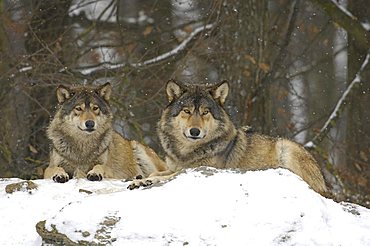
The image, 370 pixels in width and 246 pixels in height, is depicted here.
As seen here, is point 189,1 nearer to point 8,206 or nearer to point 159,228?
point 8,206

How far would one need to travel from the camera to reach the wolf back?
7469 mm

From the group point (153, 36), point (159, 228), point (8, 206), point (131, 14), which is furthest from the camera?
point (131, 14)

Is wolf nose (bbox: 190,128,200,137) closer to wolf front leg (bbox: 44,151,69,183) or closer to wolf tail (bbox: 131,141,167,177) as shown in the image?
wolf front leg (bbox: 44,151,69,183)

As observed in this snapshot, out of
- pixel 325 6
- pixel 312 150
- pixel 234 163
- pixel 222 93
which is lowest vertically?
pixel 312 150

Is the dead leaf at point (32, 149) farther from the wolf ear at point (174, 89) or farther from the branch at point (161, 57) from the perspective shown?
the wolf ear at point (174, 89)

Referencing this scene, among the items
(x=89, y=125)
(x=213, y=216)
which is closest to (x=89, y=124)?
(x=89, y=125)

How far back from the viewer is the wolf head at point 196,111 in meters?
7.41

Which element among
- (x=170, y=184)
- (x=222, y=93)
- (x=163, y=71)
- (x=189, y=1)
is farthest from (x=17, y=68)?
(x=170, y=184)

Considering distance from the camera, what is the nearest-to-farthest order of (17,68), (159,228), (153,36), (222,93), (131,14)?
(159,228)
(222,93)
(17,68)
(153,36)
(131,14)

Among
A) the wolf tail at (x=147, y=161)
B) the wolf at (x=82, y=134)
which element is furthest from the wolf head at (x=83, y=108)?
the wolf tail at (x=147, y=161)

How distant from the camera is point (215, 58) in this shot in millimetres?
12367

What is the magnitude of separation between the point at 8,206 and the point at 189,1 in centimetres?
694

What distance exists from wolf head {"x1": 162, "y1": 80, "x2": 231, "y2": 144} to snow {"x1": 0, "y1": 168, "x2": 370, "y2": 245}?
141 centimetres

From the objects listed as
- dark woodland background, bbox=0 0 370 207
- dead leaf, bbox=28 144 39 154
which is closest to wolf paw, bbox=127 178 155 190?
dark woodland background, bbox=0 0 370 207
